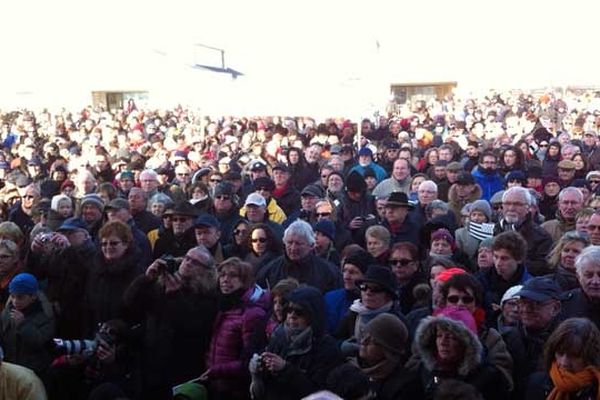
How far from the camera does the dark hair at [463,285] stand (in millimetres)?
4597

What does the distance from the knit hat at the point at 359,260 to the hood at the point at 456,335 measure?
142 cm

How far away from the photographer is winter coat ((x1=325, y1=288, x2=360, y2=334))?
5.33 m

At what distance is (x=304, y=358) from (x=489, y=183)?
5.75m

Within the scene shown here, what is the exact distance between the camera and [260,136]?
15.1m

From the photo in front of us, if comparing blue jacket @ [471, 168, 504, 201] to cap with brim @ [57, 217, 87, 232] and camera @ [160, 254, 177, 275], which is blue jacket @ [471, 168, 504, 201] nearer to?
cap with brim @ [57, 217, 87, 232]

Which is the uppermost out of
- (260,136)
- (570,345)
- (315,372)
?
(260,136)

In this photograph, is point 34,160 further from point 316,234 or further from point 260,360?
point 260,360

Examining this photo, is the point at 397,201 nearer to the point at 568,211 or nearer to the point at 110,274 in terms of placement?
the point at 568,211

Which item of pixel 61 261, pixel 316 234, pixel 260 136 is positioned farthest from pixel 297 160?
pixel 61 261

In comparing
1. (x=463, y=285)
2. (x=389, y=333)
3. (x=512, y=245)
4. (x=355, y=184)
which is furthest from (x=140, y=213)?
(x=389, y=333)

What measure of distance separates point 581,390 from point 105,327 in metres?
2.72

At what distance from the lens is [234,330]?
16.4 feet

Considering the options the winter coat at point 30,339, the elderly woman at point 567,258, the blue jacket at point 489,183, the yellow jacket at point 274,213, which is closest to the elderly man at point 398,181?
the blue jacket at point 489,183

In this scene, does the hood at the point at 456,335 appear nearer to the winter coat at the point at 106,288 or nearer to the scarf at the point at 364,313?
the scarf at the point at 364,313
